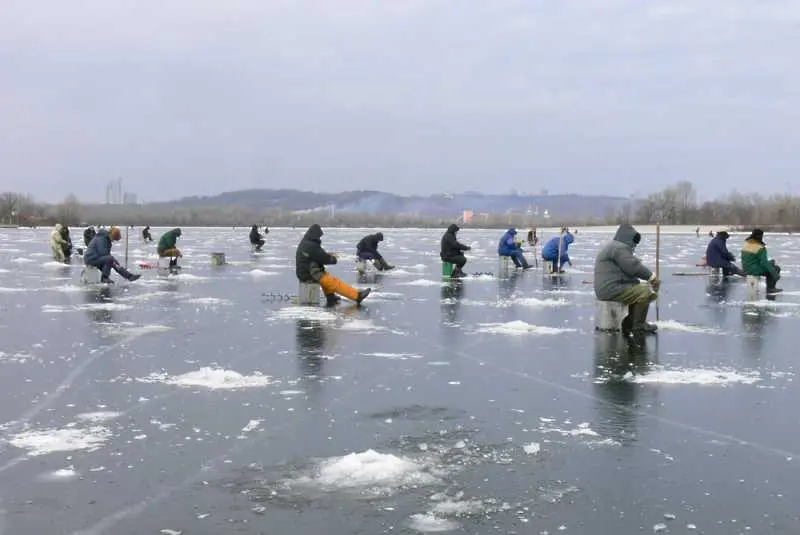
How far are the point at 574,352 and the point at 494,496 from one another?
607 cm

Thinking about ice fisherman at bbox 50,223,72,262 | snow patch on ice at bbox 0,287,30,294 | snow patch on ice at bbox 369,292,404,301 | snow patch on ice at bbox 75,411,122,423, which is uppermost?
ice fisherman at bbox 50,223,72,262

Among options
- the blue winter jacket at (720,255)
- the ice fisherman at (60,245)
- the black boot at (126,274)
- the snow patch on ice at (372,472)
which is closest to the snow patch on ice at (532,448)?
the snow patch on ice at (372,472)

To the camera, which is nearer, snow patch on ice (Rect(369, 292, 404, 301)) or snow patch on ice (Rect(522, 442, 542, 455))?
snow patch on ice (Rect(522, 442, 542, 455))

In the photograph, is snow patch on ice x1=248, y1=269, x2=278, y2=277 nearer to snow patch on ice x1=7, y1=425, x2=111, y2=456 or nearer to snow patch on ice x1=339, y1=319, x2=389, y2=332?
snow patch on ice x1=339, y1=319, x2=389, y2=332

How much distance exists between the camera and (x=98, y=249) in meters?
20.8

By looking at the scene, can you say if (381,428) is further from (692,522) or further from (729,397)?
(729,397)

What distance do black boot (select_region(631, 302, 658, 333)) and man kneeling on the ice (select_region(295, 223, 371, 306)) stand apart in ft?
18.4

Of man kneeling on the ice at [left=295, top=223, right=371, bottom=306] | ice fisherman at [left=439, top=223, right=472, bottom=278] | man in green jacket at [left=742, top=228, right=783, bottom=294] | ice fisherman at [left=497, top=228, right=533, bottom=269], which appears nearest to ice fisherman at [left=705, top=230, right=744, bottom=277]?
man in green jacket at [left=742, top=228, right=783, bottom=294]

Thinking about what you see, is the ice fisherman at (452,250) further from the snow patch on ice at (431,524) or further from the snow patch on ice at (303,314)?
the snow patch on ice at (431,524)

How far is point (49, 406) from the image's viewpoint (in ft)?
25.6

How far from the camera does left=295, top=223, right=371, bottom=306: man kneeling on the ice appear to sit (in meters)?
16.3

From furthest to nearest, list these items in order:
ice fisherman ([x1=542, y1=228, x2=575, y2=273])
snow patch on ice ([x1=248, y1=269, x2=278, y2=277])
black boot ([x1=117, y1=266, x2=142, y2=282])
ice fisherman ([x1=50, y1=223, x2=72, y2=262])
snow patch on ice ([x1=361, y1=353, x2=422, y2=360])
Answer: ice fisherman ([x1=50, y1=223, x2=72, y2=262]), ice fisherman ([x1=542, y1=228, x2=575, y2=273]), snow patch on ice ([x1=248, y1=269, x2=278, y2=277]), black boot ([x1=117, y1=266, x2=142, y2=282]), snow patch on ice ([x1=361, y1=353, x2=422, y2=360])

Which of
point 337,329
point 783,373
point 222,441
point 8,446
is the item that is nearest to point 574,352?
point 783,373

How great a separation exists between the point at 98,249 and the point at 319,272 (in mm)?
7152
